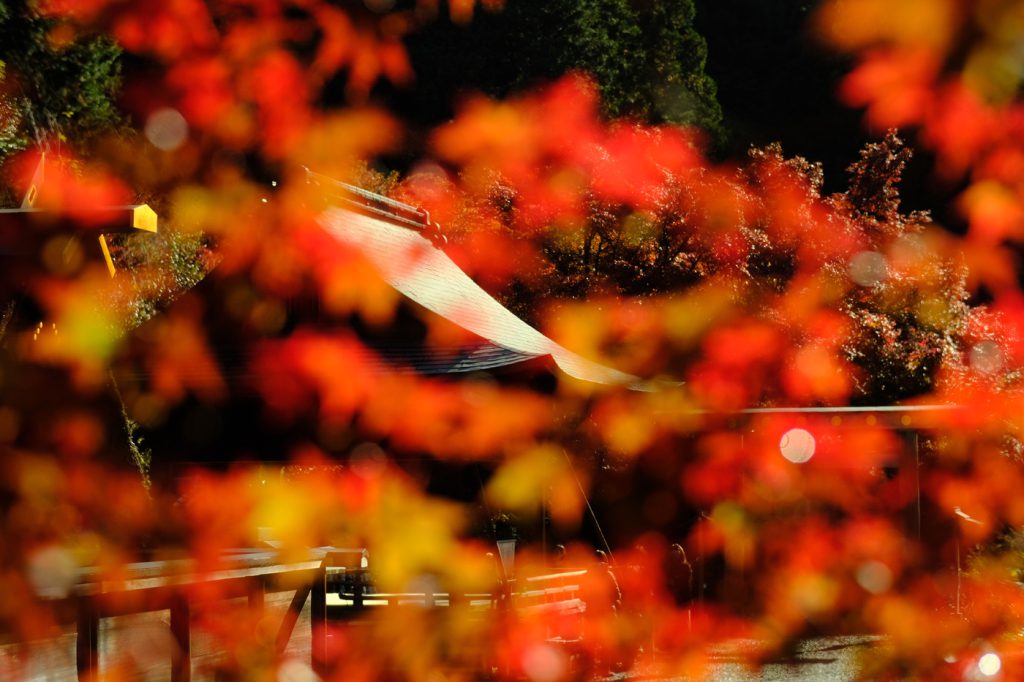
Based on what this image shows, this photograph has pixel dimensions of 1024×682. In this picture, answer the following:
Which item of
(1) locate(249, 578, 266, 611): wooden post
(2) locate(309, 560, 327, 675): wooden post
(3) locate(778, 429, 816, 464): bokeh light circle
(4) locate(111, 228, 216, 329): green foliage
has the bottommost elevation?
(2) locate(309, 560, 327, 675): wooden post

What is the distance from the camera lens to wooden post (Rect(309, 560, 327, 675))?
709 cm

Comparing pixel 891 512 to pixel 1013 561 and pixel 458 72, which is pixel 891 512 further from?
pixel 458 72

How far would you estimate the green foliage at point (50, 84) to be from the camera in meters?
Result: 18.4

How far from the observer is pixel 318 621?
7.16m

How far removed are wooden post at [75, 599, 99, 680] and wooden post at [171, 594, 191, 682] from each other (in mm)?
532

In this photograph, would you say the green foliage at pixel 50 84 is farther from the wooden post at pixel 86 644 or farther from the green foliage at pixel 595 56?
the wooden post at pixel 86 644

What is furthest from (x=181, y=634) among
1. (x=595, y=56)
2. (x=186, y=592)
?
(x=595, y=56)

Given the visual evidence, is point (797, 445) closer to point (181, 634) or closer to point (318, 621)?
point (318, 621)

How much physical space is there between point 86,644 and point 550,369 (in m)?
Answer: 5.54

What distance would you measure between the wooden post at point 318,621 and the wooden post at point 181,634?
1.24 meters

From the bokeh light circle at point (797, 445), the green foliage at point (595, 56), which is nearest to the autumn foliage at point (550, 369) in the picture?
the bokeh light circle at point (797, 445)

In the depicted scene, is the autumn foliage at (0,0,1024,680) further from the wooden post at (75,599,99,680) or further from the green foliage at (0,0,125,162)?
the green foliage at (0,0,125,162)

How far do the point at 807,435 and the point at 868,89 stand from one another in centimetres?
1855

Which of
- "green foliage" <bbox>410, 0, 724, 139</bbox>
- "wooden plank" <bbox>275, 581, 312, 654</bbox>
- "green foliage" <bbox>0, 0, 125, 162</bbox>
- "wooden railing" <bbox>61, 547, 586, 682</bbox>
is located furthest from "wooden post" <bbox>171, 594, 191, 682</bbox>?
"green foliage" <bbox>410, 0, 724, 139</bbox>
